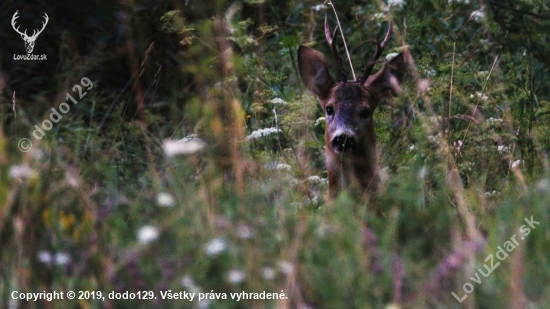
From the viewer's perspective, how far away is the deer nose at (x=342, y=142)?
552cm

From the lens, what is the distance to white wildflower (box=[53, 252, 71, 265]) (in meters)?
3.38

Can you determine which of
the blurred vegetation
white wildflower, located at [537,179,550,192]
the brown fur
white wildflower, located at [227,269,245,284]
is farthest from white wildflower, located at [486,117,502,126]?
white wildflower, located at [227,269,245,284]

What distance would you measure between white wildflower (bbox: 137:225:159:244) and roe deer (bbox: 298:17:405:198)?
1711 millimetres

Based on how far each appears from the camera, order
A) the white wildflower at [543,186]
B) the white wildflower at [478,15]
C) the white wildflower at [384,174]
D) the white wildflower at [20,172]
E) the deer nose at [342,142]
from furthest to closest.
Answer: the white wildflower at [478,15] → the deer nose at [342,142] → the white wildflower at [384,174] → the white wildflower at [543,186] → the white wildflower at [20,172]

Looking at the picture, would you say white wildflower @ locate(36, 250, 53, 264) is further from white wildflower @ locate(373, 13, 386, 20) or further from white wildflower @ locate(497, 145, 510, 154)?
white wildflower @ locate(373, 13, 386, 20)

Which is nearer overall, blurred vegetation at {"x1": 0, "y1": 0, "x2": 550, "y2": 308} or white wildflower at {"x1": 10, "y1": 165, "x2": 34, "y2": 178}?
blurred vegetation at {"x1": 0, "y1": 0, "x2": 550, "y2": 308}

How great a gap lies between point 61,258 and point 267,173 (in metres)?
1.61

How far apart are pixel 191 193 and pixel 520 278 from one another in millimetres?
1318

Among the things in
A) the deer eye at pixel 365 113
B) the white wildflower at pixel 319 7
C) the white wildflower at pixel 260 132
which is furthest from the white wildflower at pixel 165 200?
the white wildflower at pixel 319 7

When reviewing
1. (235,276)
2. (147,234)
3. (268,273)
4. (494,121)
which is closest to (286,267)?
(268,273)

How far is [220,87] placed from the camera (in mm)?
5977

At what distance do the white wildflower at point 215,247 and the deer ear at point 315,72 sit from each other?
266 centimetres

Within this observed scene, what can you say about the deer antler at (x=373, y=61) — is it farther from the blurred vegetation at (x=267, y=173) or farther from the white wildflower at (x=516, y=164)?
the white wildflower at (x=516, y=164)

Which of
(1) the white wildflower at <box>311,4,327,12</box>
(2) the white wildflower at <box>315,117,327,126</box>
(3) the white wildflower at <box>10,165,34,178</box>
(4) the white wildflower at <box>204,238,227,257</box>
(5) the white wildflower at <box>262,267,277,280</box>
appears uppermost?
(3) the white wildflower at <box>10,165,34,178</box>
